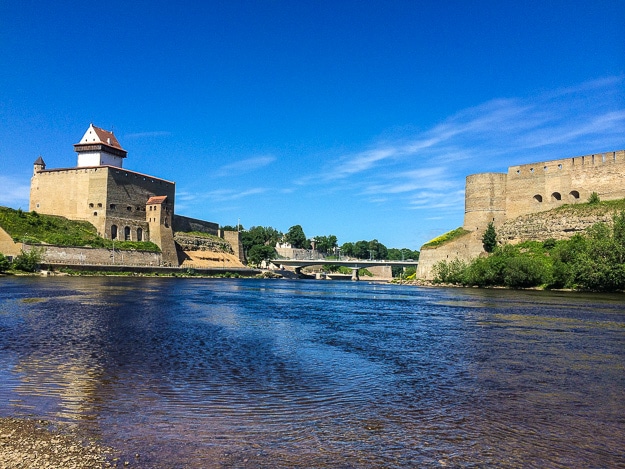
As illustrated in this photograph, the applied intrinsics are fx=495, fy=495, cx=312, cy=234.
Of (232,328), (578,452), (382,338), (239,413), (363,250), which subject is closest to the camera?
(578,452)

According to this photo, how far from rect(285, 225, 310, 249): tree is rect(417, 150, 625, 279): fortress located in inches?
2029

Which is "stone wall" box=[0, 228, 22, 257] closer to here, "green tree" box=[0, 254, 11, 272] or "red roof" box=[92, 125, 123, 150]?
"green tree" box=[0, 254, 11, 272]

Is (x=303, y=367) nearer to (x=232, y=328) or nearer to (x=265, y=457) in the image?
(x=265, y=457)

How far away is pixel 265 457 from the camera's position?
12.5ft

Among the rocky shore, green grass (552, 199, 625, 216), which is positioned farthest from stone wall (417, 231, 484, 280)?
the rocky shore

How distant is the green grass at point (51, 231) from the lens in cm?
3912

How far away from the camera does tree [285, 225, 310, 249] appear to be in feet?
311

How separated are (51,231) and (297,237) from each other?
182 ft

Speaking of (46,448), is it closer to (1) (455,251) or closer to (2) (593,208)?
(2) (593,208)

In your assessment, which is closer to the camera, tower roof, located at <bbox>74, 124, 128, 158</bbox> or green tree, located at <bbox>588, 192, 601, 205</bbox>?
green tree, located at <bbox>588, 192, 601, 205</bbox>

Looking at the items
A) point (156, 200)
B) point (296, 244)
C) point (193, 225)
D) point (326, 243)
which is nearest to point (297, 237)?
point (296, 244)

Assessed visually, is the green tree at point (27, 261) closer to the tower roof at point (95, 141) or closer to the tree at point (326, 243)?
the tower roof at point (95, 141)

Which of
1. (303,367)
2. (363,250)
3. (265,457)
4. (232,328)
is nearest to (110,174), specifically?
(232,328)

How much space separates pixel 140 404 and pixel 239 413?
1096mm
